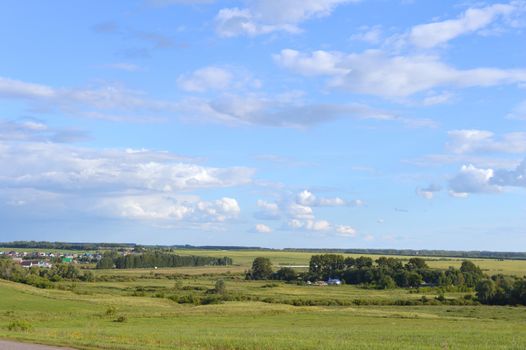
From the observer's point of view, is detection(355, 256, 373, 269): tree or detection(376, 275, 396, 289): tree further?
detection(355, 256, 373, 269): tree

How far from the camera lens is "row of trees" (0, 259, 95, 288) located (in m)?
105

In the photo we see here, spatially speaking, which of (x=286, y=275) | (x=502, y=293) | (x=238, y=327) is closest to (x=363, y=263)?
(x=286, y=275)

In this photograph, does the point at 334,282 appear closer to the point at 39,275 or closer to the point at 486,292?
the point at 486,292

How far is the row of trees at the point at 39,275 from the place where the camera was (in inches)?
4134

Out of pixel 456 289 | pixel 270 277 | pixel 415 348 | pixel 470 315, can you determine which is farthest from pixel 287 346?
pixel 270 277

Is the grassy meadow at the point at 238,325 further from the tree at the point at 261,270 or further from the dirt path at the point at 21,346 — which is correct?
the tree at the point at 261,270

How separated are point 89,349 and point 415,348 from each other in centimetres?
1342

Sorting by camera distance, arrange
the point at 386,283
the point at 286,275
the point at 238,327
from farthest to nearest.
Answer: the point at 286,275
the point at 386,283
the point at 238,327

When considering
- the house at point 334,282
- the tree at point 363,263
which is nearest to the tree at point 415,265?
the tree at point 363,263

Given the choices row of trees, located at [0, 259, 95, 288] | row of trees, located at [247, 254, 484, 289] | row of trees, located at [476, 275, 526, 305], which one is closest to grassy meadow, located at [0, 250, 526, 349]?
row of trees, located at [476, 275, 526, 305]

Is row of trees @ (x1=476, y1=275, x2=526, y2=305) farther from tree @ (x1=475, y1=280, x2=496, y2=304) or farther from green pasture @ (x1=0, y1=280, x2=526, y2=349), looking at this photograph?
green pasture @ (x1=0, y1=280, x2=526, y2=349)

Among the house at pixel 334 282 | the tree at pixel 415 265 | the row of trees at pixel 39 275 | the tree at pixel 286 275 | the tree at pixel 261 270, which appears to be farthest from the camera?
the tree at pixel 261 270

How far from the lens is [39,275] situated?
122625mm

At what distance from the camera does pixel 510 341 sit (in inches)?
1238
